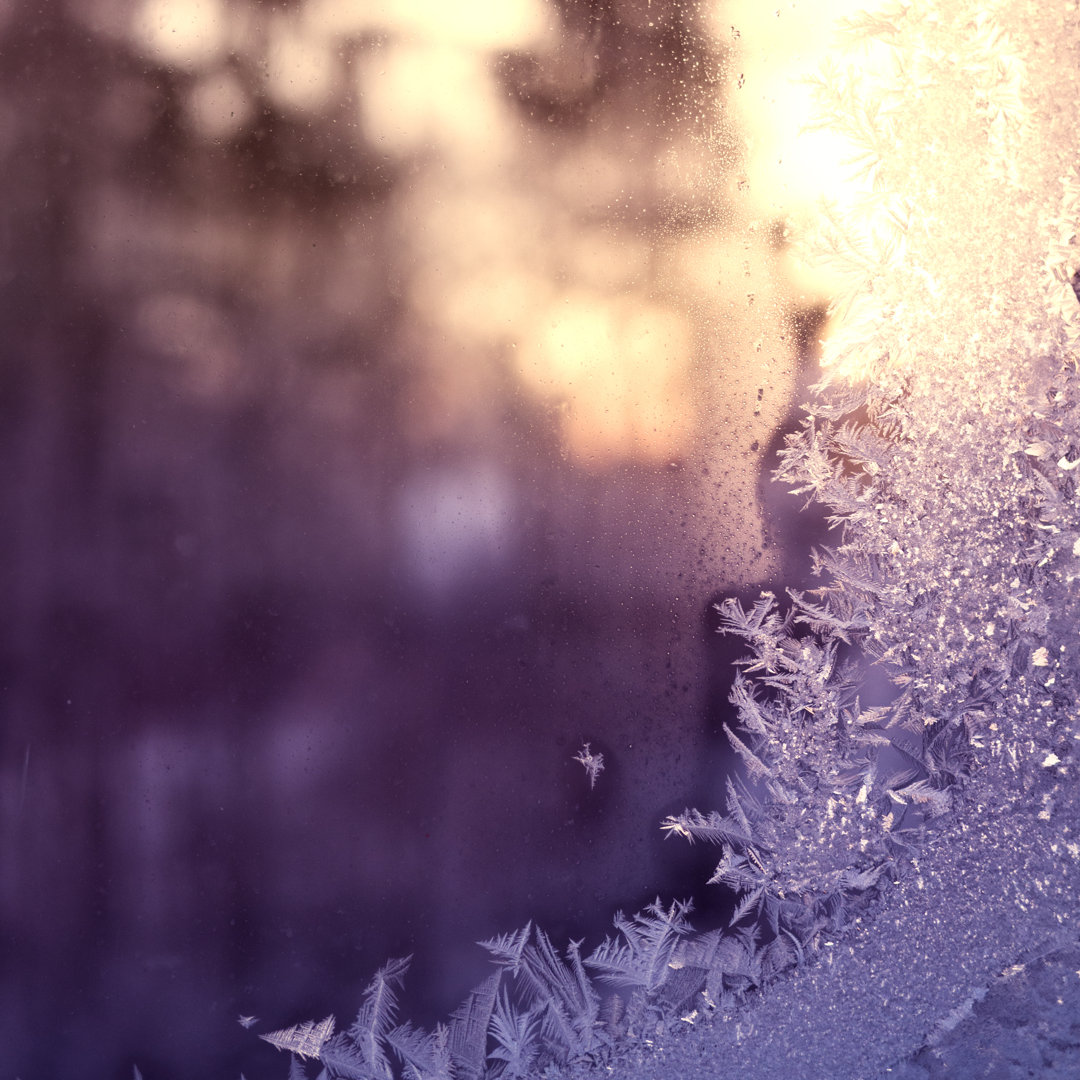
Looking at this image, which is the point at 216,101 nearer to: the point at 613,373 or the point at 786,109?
the point at 613,373

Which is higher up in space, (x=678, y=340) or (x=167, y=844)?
(x=678, y=340)

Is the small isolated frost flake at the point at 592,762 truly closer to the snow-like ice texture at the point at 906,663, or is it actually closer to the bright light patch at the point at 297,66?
the snow-like ice texture at the point at 906,663

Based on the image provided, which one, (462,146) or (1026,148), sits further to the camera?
(462,146)

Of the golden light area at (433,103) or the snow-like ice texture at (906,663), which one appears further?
the golden light area at (433,103)

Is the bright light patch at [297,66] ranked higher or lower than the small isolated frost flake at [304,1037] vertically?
higher

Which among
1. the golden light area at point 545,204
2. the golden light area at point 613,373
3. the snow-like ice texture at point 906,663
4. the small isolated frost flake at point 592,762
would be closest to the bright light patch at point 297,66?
the golden light area at point 545,204

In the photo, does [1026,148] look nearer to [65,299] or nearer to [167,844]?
[65,299]

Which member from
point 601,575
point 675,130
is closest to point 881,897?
point 601,575
